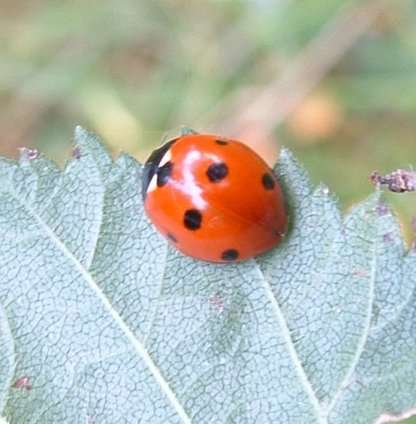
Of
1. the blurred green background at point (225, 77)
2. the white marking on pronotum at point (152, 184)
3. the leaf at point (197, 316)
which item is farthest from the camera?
the blurred green background at point (225, 77)

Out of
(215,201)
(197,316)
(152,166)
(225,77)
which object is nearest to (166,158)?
(152,166)

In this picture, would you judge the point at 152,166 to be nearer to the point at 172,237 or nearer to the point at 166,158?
the point at 166,158

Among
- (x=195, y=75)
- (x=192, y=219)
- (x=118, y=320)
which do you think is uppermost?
(x=192, y=219)

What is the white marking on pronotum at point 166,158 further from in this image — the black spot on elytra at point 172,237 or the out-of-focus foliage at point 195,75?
the out-of-focus foliage at point 195,75

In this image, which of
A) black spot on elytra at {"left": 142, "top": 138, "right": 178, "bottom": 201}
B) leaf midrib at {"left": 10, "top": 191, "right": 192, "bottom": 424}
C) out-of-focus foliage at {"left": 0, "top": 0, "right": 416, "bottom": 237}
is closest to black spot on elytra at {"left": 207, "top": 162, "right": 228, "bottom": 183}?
black spot on elytra at {"left": 142, "top": 138, "right": 178, "bottom": 201}

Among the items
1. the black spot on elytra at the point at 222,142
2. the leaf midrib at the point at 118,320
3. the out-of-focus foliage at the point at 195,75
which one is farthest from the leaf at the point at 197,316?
the out-of-focus foliage at the point at 195,75

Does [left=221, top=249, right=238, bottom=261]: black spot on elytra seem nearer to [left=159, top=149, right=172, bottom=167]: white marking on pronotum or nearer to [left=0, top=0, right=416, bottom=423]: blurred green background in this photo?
[left=159, top=149, right=172, bottom=167]: white marking on pronotum
